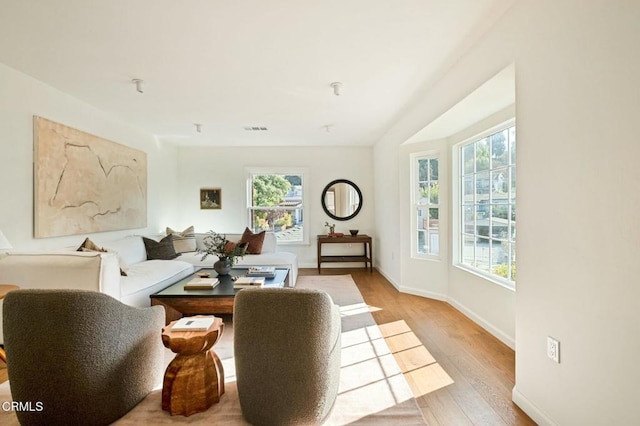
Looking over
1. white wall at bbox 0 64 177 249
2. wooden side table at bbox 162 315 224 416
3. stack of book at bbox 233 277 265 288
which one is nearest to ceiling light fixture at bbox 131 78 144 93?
white wall at bbox 0 64 177 249

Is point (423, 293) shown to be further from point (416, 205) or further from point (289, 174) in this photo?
point (289, 174)

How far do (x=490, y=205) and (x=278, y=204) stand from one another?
3.90 m

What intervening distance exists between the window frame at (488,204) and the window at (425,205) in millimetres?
315

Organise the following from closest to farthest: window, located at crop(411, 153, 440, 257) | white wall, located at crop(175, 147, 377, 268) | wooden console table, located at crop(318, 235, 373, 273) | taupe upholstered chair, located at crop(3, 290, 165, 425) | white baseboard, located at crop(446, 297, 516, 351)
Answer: taupe upholstered chair, located at crop(3, 290, 165, 425)
white baseboard, located at crop(446, 297, 516, 351)
window, located at crop(411, 153, 440, 257)
wooden console table, located at crop(318, 235, 373, 273)
white wall, located at crop(175, 147, 377, 268)

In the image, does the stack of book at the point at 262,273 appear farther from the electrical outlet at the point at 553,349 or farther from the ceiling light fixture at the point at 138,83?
the electrical outlet at the point at 553,349

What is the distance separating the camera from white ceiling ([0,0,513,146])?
1.90 m

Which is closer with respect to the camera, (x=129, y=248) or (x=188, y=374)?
(x=188, y=374)

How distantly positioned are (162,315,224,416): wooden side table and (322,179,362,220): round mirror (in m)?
4.47

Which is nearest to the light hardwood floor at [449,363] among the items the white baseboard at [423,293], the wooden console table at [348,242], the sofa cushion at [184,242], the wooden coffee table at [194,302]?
the white baseboard at [423,293]

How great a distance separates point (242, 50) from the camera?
237 centimetres

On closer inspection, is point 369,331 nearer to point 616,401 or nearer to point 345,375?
point 345,375

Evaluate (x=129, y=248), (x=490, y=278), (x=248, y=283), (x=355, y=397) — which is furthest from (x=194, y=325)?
(x=129, y=248)

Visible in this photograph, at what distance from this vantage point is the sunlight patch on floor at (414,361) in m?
2.06

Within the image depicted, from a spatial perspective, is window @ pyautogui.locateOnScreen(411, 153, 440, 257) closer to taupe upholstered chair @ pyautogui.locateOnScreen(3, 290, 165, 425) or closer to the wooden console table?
the wooden console table
